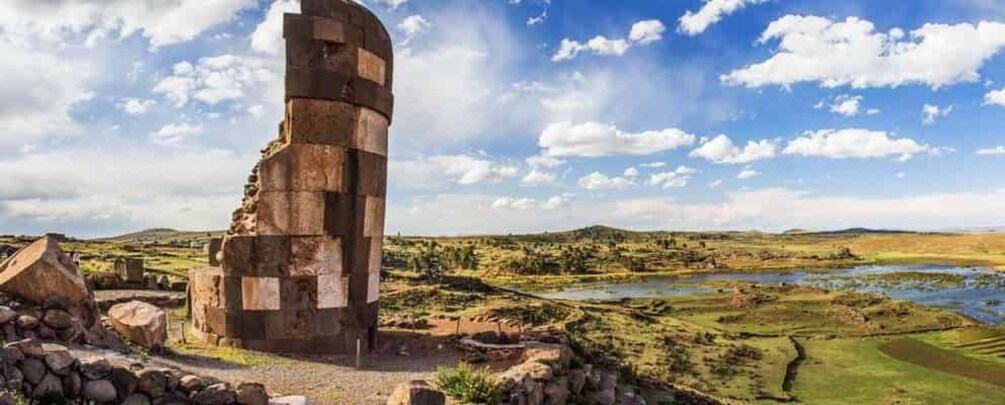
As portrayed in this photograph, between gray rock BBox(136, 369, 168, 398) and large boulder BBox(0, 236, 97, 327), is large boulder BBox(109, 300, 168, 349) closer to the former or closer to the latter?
large boulder BBox(0, 236, 97, 327)

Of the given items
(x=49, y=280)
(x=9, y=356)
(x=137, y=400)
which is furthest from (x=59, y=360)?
(x=49, y=280)

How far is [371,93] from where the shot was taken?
15.2m

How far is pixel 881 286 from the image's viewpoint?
6131 centimetres

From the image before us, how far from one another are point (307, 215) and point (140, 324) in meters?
3.60

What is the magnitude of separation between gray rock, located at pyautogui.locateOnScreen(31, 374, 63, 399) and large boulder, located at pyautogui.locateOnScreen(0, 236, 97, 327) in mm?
3367

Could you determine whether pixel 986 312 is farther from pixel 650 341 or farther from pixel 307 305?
pixel 307 305

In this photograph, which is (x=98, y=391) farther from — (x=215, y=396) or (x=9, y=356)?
(x=215, y=396)

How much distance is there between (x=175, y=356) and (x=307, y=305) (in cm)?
278

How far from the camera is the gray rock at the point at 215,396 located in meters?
8.55

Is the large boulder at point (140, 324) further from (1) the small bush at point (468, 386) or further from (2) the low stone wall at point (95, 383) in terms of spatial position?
(1) the small bush at point (468, 386)

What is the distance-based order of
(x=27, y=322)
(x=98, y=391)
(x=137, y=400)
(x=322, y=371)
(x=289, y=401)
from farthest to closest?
1. (x=322, y=371)
2. (x=27, y=322)
3. (x=289, y=401)
4. (x=137, y=400)
5. (x=98, y=391)

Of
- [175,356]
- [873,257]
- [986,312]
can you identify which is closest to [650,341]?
[175,356]

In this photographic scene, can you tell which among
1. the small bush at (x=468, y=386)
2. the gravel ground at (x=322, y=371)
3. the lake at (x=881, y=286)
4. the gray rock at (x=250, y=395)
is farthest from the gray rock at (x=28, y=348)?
the lake at (x=881, y=286)

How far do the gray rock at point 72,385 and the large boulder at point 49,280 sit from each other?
3.25 metres
